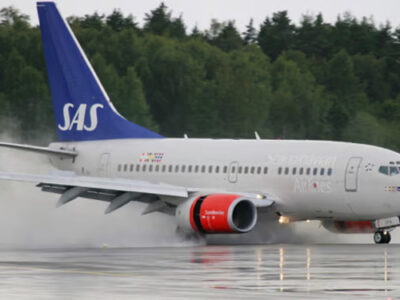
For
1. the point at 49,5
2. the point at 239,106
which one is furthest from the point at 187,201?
the point at 239,106

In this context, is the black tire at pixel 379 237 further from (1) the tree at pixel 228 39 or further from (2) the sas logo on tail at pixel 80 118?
(1) the tree at pixel 228 39

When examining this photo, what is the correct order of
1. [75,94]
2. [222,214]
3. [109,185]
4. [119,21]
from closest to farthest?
[222,214] < [109,185] < [75,94] < [119,21]

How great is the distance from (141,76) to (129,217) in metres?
52.9

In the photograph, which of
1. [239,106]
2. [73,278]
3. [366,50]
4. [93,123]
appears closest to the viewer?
[73,278]

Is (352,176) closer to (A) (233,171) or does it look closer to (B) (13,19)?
(A) (233,171)

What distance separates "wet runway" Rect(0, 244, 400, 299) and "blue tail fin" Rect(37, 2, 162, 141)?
35.9 ft

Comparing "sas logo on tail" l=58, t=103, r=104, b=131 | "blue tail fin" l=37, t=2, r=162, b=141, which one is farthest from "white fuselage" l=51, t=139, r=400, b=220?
"sas logo on tail" l=58, t=103, r=104, b=131

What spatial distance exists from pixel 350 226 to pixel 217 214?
4811 mm

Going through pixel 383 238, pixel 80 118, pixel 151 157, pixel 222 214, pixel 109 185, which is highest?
pixel 80 118

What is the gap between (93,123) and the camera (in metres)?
43.4

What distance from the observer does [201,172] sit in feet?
130

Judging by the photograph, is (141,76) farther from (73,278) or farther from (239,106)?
(73,278)

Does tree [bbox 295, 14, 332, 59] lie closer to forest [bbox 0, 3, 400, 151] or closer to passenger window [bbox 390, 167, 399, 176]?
forest [bbox 0, 3, 400, 151]

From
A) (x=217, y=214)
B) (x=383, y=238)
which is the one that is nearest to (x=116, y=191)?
(x=217, y=214)
